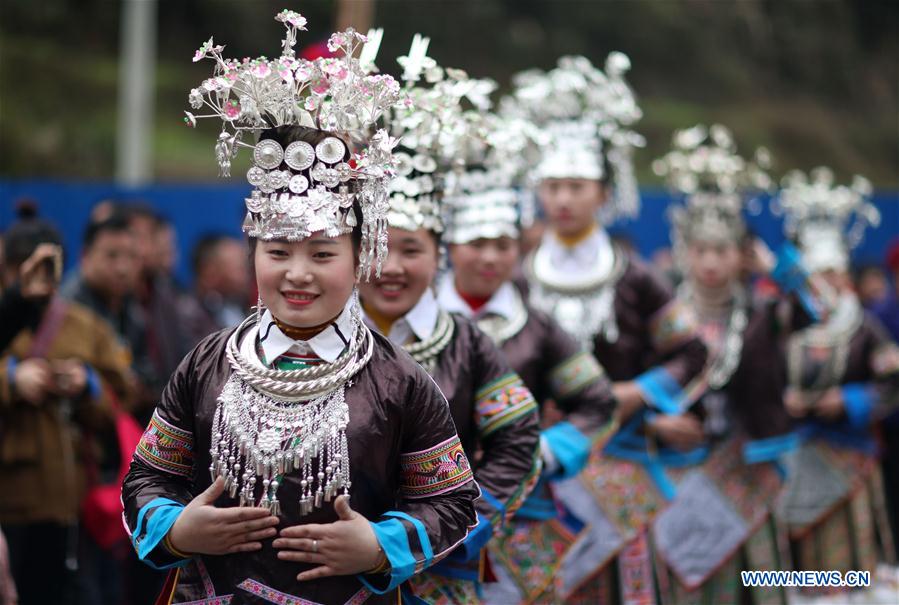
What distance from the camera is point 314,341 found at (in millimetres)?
2986

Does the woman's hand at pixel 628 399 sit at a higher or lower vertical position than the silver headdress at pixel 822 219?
lower

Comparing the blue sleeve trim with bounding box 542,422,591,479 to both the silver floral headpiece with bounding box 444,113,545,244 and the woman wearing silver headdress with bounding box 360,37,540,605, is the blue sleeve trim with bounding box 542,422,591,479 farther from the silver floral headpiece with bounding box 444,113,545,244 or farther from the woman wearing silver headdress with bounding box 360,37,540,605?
Result: the silver floral headpiece with bounding box 444,113,545,244

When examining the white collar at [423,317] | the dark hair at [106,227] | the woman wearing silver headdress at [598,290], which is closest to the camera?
the white collar at [423,317]

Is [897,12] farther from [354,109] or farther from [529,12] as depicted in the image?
[354,109]

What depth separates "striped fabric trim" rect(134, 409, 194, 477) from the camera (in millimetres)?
2975

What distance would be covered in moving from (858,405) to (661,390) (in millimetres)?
2184

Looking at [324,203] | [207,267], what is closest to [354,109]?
[324,203]

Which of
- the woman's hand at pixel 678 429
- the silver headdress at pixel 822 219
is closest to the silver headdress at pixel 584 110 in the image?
the woman's hand at pixel 678 429

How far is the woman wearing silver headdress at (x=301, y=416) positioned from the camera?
9.27 feet

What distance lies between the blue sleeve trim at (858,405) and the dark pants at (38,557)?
4366 millimetres

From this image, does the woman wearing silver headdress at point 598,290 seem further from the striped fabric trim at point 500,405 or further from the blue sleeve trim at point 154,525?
the blue sleeve trim at point 154,525

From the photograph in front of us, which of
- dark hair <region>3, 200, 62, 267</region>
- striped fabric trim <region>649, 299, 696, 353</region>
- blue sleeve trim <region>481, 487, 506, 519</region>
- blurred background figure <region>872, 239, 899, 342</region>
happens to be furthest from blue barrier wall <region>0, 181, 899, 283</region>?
blue sleeve trim <region>481, 487, 506, 519</region>

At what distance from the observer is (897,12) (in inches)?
766

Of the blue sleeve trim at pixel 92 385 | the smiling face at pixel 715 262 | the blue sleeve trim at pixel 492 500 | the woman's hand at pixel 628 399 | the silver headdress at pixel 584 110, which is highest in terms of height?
the silver headdress at pixel 584 110
